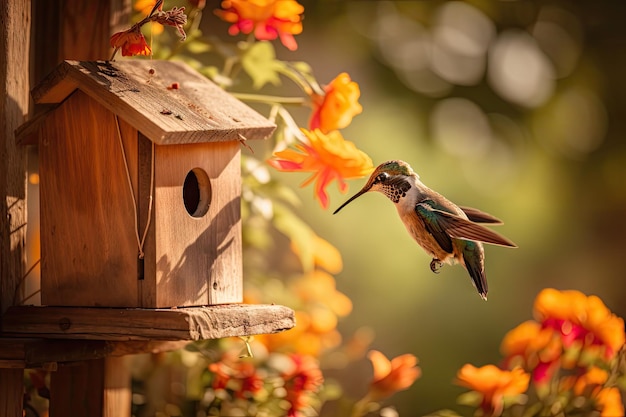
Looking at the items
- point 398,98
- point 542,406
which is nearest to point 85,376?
point 542,406

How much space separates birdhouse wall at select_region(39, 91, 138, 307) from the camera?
174cm

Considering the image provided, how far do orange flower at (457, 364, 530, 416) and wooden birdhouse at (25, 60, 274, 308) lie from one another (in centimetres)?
61

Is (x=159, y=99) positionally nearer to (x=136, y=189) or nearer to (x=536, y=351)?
(x=136, y=189)

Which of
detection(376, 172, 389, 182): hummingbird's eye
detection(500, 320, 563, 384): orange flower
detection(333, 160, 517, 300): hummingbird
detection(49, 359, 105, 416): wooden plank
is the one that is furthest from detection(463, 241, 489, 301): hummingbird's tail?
detection(49, 359, 105, 416): wooden plank

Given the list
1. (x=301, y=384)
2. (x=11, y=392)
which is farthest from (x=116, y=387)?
(x=301, y=384)

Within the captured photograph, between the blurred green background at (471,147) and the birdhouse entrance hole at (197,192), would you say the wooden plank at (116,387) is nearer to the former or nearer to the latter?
the birdhouse entrance hole at (197,192)

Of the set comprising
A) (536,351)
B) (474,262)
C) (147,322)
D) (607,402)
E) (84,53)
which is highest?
(84,53)

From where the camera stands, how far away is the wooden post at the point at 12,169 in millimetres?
1823

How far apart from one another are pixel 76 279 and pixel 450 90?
232 cm

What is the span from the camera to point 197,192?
186 centimetres

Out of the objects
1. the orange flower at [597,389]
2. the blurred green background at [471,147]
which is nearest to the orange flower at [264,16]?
the orange flower at [597,389]

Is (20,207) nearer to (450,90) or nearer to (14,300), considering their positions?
(14,300)

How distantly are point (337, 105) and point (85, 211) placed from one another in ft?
1.90

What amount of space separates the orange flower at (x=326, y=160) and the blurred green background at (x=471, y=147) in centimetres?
167
